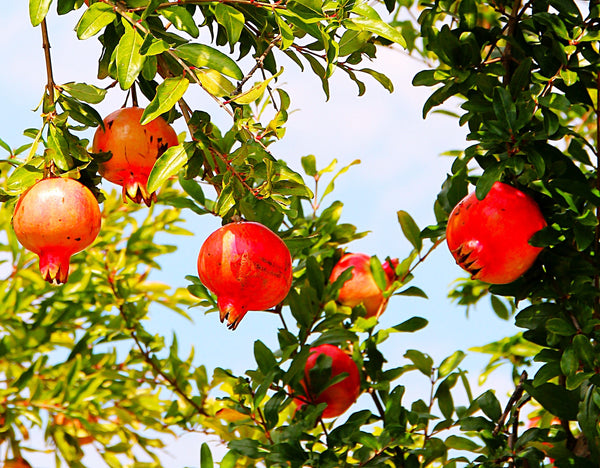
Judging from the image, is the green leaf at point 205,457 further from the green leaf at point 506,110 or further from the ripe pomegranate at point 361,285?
the green leaf at point 506,110

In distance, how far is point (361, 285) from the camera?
5.45 feet

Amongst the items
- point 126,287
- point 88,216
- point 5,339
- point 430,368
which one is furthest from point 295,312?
point 5,339

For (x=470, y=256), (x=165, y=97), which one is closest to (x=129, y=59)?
(x=165, y=97)

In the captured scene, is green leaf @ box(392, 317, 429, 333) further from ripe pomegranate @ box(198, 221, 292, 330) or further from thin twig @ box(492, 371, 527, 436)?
ripe pomegranate @ box(198, 221, 292, 330)

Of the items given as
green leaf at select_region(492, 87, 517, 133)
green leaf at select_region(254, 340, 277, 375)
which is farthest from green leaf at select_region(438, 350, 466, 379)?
green leaf at select_region(492, 87, 517, 133)

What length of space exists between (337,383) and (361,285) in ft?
0.90

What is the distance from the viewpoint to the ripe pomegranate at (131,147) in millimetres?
958

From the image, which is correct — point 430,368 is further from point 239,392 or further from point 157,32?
point 157,32

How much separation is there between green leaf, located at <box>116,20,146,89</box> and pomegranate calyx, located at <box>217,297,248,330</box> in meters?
0.28

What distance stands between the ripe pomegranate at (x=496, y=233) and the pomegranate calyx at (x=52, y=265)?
55 centimetres

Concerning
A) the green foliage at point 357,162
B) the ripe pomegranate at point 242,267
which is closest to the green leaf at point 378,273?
the green foliage at point 357,162

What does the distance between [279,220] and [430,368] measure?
1.46 feet

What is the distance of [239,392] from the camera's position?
1.40 metres

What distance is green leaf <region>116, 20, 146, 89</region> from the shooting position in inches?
31.7
